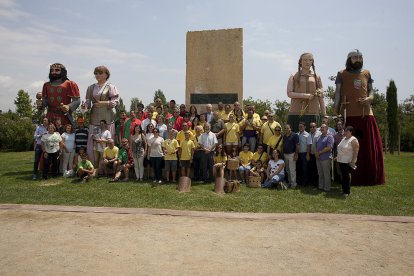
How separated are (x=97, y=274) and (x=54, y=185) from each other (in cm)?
513

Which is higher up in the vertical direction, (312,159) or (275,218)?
(312,159)

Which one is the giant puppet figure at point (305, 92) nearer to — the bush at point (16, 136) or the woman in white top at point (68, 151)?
the woman in white top at point (68, 151)

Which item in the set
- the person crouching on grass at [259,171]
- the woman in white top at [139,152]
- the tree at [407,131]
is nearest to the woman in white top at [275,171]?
the person crouching on grass at [259,171]

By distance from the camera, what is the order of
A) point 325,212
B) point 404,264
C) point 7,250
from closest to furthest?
point 404,264 → point 7,250 → point 325,212

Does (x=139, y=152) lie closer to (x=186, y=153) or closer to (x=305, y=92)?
(x=186, y=153)

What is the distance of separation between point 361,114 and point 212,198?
417cm

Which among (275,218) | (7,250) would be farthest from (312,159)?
(7,250)

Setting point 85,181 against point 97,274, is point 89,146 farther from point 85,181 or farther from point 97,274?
point 97,274

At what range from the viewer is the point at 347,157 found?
6684 millimetres

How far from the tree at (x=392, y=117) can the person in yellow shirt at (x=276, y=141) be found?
20.1 m

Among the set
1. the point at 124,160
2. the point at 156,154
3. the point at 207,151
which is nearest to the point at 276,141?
the point at 207,151

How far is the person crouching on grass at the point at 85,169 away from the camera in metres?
7.97

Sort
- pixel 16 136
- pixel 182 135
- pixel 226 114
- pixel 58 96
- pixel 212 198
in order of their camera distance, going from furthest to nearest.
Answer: pixel 16 136 < pixel 58 96 < pixel 226 114 < pixel 182 135 < pixel 212 198

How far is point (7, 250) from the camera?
3.62m
